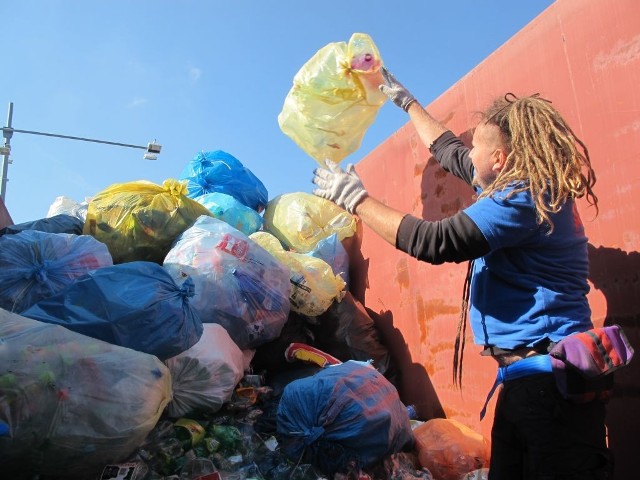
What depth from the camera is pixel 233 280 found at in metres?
2.53

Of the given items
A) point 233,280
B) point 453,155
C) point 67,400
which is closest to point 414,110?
point 453,155

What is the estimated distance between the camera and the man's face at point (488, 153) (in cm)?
159

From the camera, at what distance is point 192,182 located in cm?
388

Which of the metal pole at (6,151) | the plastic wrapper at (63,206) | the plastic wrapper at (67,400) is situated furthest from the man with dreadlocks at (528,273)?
the metal pole at (6,151)

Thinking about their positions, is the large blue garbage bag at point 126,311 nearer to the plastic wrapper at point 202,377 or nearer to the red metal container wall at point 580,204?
the plastic wrapper at point 202,377

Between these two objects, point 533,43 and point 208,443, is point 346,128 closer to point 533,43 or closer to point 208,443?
point 533,43

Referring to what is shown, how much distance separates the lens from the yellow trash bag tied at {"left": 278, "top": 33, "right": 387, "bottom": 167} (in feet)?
9.89

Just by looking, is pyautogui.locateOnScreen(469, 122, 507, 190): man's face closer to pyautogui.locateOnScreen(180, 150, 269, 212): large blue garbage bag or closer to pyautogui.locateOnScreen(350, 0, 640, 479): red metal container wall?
pyautogui.locateOnScreen(350, 0, 640, 479): red metal container wall

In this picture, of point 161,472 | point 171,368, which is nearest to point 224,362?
point 171,368

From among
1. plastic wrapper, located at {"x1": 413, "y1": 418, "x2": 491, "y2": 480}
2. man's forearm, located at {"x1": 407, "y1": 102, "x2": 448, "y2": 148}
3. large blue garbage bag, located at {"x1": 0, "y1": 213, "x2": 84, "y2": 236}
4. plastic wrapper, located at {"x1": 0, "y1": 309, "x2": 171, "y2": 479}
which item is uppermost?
man's forearm, located at {"x1": 407, "y1": 102, "x2": 448, "y2": 148}

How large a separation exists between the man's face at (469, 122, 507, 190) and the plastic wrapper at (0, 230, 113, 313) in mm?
1751

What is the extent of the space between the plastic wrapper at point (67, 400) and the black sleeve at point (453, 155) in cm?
137

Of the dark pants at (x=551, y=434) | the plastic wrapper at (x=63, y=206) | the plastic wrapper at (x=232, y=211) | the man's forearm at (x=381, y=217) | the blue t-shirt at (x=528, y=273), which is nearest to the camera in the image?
the dark pants at (x=551, y=434)

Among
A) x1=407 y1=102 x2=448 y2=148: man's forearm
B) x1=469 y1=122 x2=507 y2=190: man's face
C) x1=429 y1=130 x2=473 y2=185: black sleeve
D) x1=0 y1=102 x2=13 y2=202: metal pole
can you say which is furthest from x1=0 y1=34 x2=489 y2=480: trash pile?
x1=0 y1=102 x2=13 y2=202: metal pole
